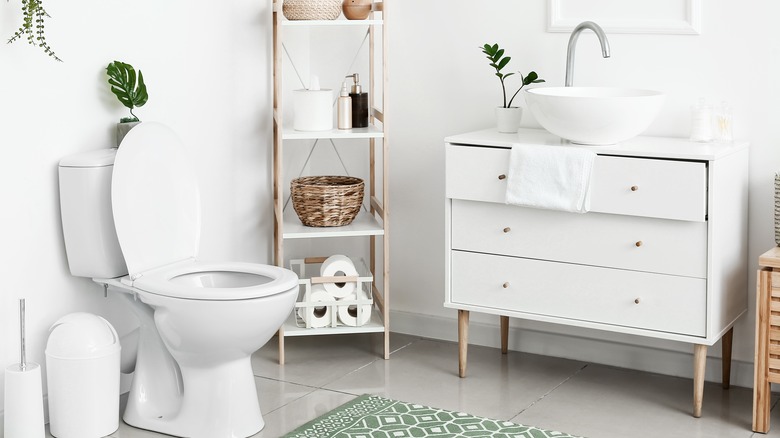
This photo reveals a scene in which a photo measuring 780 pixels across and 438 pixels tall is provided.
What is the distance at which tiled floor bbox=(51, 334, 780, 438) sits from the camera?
109 inches

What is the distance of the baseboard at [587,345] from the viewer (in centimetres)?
311

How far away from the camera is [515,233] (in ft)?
9.70

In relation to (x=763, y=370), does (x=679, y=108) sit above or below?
above

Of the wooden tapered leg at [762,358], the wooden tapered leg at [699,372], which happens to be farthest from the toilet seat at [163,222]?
the wooden tapered leg at [762,358]

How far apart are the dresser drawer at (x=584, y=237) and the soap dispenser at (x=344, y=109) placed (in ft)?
1.73

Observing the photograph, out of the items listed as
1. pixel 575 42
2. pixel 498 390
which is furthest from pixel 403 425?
pixel 575 42

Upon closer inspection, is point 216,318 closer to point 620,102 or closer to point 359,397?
point 359,397

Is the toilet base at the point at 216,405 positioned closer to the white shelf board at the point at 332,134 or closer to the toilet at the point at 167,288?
the toilet at the point at 167,288

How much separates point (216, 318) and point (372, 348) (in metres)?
1.06

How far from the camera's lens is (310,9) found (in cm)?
319

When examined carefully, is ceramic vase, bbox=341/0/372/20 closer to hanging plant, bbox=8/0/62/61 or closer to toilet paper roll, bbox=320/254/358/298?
toilet paper roll, bbox=320/254/358/298

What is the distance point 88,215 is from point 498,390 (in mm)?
1347

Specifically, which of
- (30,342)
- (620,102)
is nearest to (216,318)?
(30,342)

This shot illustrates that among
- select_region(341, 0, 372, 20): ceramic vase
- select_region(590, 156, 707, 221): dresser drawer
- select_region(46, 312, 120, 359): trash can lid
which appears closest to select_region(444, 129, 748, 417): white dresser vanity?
select_region(590, 156, 707, 221): dresser drawer
